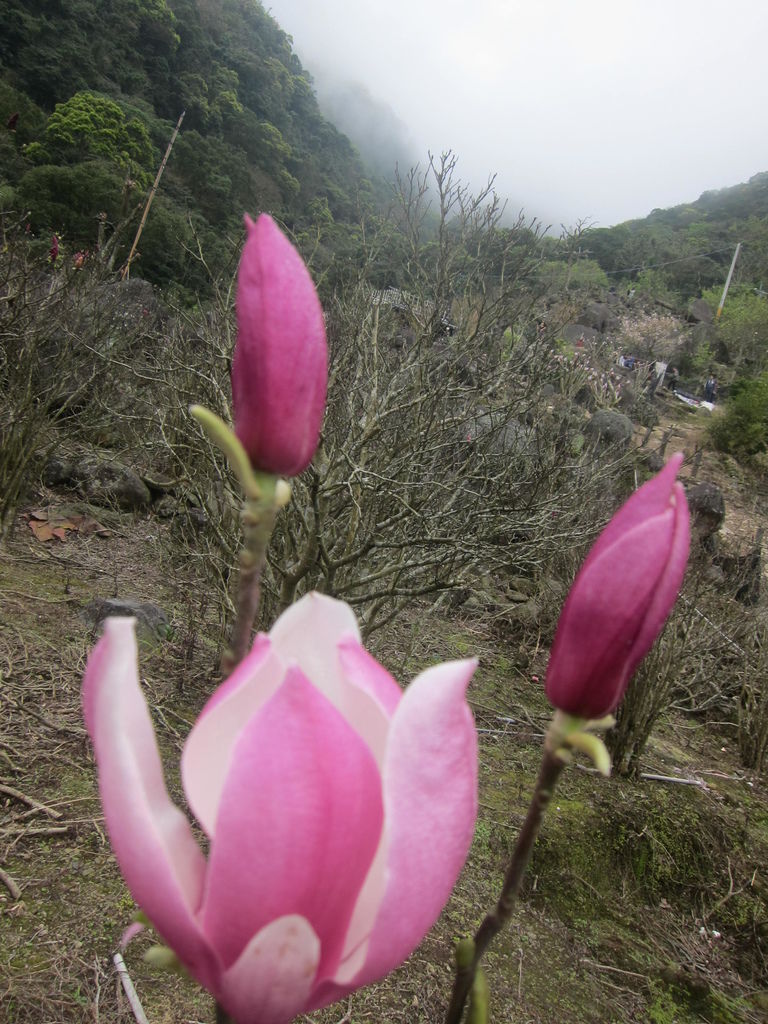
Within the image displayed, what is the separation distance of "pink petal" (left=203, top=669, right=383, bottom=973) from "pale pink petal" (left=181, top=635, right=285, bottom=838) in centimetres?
3

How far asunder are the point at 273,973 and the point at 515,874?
0.49 feet

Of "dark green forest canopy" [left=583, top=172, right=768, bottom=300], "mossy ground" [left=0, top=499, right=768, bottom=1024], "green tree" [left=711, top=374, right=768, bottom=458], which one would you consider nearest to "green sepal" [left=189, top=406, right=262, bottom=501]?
"mossy ground" [left=0, top=499, right=768, bottom=1024]

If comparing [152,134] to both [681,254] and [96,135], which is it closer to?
[96,135]

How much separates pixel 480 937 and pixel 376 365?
3498 millimetres

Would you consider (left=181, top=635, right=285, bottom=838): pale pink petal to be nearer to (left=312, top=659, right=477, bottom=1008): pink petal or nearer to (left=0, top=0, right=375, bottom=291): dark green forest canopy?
Result: (left=312, top=659, right=477, bottom=1008): pink petal

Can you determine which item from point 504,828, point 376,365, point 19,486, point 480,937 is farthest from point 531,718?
point 480,937

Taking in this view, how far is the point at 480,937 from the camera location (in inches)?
16.1

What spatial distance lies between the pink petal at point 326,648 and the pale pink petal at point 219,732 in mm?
31

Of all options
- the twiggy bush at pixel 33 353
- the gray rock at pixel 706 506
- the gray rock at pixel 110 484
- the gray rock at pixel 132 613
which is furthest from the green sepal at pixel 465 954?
the gray rock at pixel 706 506

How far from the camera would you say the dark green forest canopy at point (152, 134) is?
614 inches

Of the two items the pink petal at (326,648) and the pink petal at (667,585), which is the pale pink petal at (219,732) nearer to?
the pink petal at (326,648)

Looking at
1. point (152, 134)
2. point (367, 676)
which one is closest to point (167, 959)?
point (367, 676)

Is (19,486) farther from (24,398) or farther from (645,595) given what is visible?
(645,595)

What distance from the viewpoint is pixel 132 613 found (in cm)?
418
